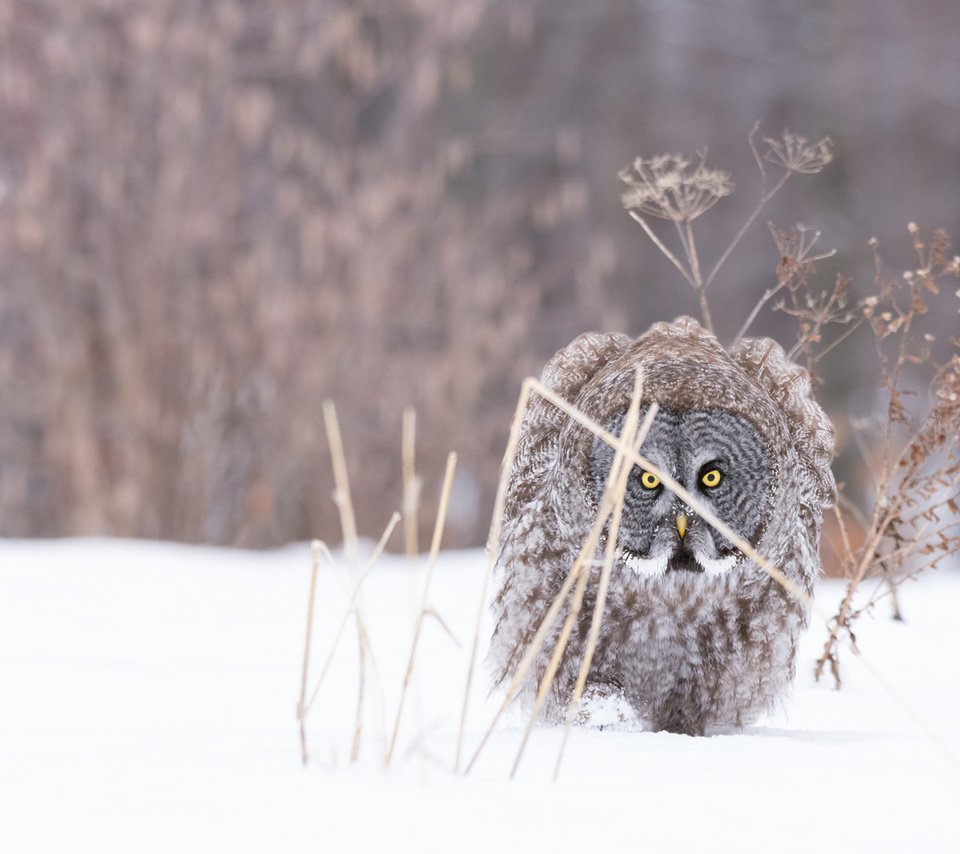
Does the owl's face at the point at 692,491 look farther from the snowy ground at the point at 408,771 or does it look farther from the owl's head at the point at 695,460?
the snowy ground at the point at 408,771

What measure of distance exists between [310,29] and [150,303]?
2.05 m

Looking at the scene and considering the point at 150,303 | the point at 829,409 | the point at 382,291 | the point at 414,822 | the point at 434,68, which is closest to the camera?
the point at 414,822

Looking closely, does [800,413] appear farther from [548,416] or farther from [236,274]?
[236,274]

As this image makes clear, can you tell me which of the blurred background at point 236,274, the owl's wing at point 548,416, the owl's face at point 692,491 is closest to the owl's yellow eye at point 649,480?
the owl's face at point 692,491

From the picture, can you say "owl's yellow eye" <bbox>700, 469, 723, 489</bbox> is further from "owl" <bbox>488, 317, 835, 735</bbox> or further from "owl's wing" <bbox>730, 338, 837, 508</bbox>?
"owl's wing" <bbox>730, 338, 837, 508</bbox>

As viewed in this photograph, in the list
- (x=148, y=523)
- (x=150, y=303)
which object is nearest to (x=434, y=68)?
(x=150, y=303)

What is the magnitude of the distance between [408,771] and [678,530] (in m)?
0.82

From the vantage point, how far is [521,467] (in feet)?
9.07

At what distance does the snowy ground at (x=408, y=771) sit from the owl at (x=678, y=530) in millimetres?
193

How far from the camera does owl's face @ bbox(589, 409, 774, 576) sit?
94.6 inches

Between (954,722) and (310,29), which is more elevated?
(310,29)

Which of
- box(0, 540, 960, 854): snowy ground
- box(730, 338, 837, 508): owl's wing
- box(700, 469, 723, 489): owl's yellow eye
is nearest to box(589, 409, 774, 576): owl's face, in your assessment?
box(700, 469, 723, 489): owl's yellow eye

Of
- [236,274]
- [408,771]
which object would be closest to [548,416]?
[408,771]

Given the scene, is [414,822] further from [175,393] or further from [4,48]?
[4,48]
